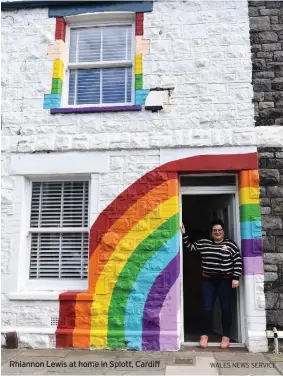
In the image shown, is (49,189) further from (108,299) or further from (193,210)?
(193,210)

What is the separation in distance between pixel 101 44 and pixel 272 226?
4168 millimetres

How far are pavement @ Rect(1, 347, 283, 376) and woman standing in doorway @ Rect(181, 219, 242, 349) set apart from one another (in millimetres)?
382

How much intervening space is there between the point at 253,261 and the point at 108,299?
2215 mm

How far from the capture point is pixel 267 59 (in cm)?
684

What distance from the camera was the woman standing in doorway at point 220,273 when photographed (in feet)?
20.4

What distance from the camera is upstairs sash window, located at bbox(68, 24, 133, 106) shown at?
7160mm

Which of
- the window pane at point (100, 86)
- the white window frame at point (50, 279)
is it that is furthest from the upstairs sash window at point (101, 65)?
the white window frame at point (50, 279)

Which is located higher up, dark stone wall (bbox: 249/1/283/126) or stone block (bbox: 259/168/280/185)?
dark stone wall (bbox: 249/1/283/126)

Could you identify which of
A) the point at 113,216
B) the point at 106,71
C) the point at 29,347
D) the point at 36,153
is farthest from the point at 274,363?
the point at 106,71

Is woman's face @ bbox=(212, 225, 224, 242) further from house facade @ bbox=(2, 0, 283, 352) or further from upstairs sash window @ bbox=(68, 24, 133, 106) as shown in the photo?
upstairs sash window @ bbox=(68, 24, 133, 106)

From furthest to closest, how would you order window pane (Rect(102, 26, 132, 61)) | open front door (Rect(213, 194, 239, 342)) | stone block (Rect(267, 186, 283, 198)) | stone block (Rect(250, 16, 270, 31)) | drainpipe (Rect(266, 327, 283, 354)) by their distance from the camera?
window pane (Rect(102, 26, 132, 61)), stone block (Rect(250, 16, 270, 31)), open front door (Rect(213, 194, 239, 342)), stone block (Rect(267, 186, 283, 198)), drainpipe (Rect(266, 327, 283, 354))

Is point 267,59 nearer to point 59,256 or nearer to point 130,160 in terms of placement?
point 130,160

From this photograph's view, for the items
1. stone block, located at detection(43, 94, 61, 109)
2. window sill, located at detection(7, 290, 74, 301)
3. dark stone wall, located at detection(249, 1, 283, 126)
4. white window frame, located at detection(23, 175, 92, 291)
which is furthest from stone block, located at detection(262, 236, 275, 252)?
stone block, located at detection(43, 94, 61, 109)

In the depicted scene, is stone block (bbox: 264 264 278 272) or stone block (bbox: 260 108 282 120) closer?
stone block (bbox: 264 264 278 272)
